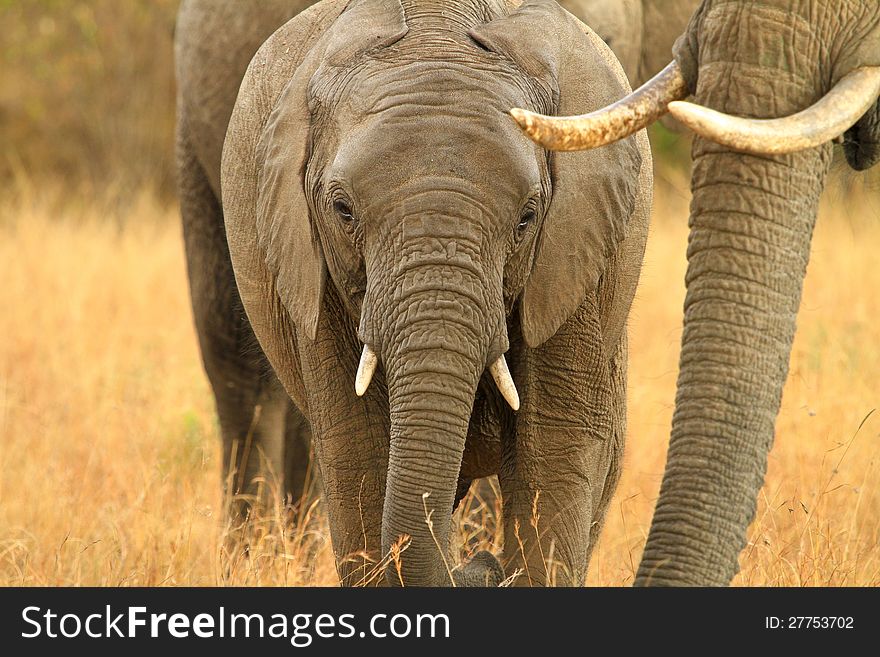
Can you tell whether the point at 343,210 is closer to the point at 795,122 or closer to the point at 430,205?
the point at 430,205

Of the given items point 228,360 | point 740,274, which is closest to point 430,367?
point 740,274

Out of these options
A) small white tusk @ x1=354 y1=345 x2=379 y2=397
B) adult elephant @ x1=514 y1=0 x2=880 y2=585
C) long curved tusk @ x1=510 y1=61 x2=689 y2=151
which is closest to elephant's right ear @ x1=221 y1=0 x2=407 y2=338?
small white tusk @ x1=354 y1=345 x2=379 y2=397

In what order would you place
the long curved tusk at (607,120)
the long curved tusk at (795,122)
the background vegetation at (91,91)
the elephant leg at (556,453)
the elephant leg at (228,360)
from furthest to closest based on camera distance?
the background vegetation at (91,91) → the elephant leg at (228,360) → the elephant leg at (556,453) → the long curved tusk at (607,120) → the long curved tusk at (795,122)

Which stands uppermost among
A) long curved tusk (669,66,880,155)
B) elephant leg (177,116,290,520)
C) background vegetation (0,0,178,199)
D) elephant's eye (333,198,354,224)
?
background vegetation (0,0,178,199)

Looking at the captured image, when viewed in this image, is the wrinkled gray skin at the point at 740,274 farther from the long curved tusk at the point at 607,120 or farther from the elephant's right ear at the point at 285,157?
the elephant's right ear at the point at 285,157

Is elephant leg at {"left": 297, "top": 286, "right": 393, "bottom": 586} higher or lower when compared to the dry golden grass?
lower

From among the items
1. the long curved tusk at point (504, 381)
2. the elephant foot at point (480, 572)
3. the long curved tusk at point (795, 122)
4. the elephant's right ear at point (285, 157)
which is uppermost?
the elephant's right ear at point (285, 157)

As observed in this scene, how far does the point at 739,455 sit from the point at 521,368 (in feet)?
2.20

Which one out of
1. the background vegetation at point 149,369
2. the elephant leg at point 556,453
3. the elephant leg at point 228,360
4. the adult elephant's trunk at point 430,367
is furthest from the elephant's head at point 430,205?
the elephant leg at point 228,360

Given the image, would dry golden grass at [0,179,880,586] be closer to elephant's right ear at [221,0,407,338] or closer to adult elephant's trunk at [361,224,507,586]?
elephant's right ear at [221,0,407,338]

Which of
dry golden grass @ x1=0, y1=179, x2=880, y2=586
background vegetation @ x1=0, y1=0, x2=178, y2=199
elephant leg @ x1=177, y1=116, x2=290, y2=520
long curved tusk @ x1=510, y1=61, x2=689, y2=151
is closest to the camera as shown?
long curved tusk @ x1=510, y1=61, x2=689, y2=151

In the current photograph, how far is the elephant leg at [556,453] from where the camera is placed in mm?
3959

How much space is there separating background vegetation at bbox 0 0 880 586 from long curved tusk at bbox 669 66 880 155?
0.85 meters

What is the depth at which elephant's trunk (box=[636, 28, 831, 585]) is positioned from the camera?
3.44 meters
